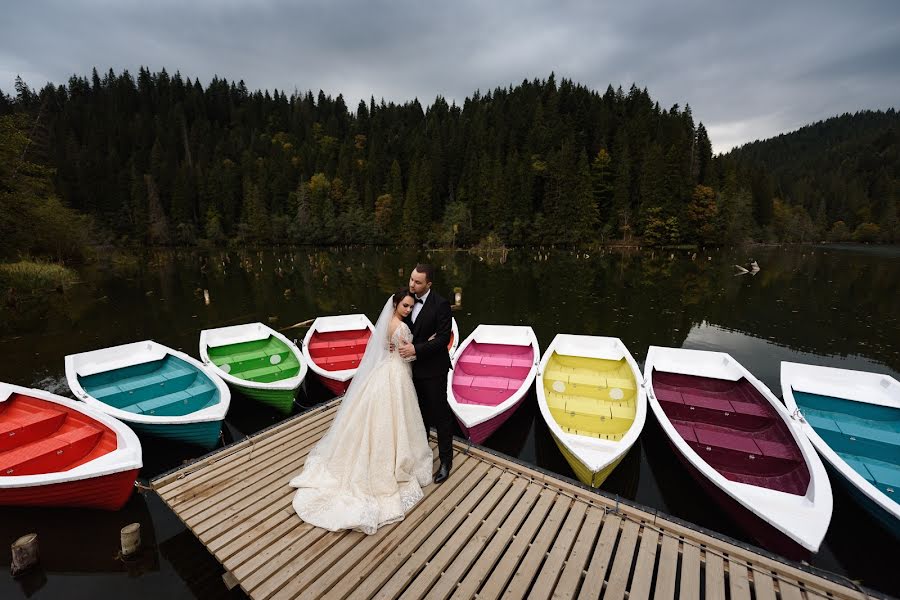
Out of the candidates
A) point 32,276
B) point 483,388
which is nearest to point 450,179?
point 32,276

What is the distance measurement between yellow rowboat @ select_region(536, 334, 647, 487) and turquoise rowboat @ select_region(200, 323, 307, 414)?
16.3ft

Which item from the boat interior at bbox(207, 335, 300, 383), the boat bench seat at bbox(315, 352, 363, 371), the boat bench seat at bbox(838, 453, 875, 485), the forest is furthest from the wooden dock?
the forest

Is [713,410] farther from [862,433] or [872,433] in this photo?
[872,433]

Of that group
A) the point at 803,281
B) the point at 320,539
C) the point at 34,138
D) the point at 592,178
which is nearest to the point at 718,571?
the point at 320,539

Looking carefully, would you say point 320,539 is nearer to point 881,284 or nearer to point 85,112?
point 881,284

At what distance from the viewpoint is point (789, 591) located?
3.08 meters

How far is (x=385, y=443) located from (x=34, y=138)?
118ft

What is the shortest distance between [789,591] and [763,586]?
0.19m

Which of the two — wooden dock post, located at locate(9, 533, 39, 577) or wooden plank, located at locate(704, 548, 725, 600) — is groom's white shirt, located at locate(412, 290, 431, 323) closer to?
wooden plank, located at locate(704, 548, 725, 600)

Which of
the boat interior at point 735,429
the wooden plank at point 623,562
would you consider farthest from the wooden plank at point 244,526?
the boat interior at point 735,429

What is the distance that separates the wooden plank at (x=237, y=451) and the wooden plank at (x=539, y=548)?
361 cm

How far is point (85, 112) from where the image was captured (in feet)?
266

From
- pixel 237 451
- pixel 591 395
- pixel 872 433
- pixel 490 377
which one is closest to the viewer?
pixel 237 451

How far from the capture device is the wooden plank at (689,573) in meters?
3.06
